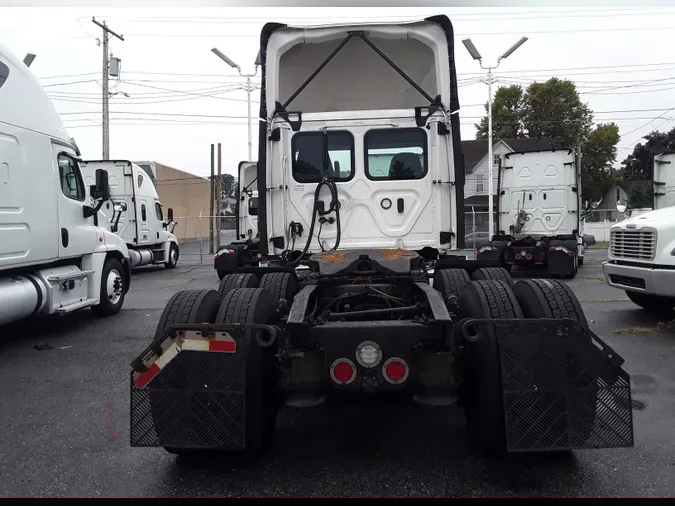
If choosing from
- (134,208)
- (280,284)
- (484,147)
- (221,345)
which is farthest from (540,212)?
(484,147)

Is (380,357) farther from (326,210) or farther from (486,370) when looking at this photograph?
(326,210)

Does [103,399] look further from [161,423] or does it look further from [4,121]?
[4,121]

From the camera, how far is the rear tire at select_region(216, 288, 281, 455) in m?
3.26

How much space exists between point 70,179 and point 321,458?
6.40 m

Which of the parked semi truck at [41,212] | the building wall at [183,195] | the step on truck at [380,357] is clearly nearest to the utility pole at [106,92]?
the building wall at [183,195]

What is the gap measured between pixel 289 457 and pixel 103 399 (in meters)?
2.27

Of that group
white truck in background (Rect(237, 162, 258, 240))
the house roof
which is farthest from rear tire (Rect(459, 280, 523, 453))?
the house roof

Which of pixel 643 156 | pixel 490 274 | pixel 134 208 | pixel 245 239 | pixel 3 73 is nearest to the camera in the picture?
pixel 490 274

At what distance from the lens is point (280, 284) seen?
5.52m

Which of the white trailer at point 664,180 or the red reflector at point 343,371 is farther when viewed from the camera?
the white trailer at point 664,180

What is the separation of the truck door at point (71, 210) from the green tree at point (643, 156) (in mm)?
53523

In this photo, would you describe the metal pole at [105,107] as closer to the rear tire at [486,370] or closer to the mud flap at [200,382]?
the mud flap at [200,382]

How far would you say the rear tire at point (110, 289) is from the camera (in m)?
9.09

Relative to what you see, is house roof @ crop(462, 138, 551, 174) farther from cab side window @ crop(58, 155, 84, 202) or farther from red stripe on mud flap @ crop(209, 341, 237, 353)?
red stripe on mud flap @ crop(209, 341, 237, 353)
